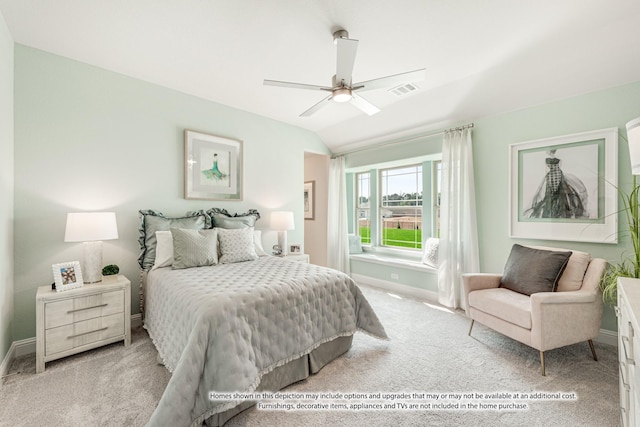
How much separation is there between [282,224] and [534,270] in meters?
2.92

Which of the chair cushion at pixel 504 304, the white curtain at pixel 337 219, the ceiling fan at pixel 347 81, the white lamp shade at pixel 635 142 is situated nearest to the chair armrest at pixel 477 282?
the chair cushion at pixel 504 304

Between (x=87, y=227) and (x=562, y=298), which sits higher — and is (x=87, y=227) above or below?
above

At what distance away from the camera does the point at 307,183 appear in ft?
19.4

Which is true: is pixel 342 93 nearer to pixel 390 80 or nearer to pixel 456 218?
pixel 390 80

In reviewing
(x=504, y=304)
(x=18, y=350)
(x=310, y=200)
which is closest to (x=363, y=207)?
(x=310, y=200)

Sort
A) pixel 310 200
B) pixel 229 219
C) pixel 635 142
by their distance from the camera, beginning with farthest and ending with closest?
pixel 310 200, pixel 229 219, pixel 635 142

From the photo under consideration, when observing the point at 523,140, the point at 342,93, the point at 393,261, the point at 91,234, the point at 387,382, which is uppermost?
the point at 342,93

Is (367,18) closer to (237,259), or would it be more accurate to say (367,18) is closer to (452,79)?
(452,79)

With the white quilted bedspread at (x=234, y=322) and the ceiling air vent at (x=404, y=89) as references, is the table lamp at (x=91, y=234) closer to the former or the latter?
the white quilted bedspread at (x=234, y=322)

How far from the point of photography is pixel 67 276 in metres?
2.27

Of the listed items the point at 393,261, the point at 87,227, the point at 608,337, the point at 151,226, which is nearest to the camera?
the point at 87,227

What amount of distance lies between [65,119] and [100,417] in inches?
102

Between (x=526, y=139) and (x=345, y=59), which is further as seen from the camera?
(x=526, y=139)

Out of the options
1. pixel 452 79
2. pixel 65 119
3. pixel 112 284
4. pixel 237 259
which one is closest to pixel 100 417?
pixel 112 284
